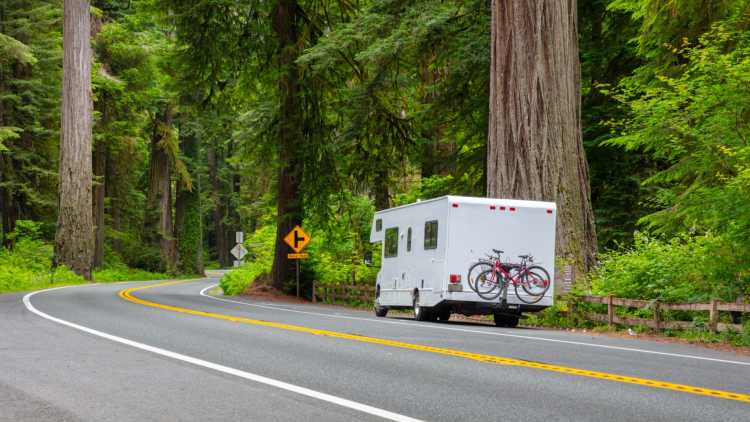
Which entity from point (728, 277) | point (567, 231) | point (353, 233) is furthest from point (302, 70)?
point (728, 277)

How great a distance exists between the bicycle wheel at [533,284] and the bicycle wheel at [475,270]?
74cm

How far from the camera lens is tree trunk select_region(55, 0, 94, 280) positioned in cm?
4078

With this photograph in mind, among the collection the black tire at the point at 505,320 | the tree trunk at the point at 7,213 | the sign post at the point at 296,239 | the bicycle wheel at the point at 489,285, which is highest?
the tree trunk at the point at 7,213

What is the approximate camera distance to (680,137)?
67.7ft

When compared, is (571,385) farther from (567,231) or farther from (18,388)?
(567,231)

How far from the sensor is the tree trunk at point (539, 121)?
2331 centimetres

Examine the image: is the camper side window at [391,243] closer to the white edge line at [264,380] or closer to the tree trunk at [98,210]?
the white edge line at [264,380]

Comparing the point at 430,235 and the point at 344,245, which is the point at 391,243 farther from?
the point at 344,245

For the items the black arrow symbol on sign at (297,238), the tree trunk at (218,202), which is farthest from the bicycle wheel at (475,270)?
the tree trunk at (218,202)

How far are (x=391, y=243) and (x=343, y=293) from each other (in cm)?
1083

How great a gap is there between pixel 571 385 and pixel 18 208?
45930mm

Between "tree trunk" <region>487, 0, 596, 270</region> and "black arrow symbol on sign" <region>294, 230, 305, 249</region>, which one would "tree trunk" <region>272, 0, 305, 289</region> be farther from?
"tree trunk" <region>487, 0, 596, 270</region>

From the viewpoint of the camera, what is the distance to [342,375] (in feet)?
34.0

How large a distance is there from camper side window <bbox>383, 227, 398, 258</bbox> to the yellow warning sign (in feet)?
41.2
